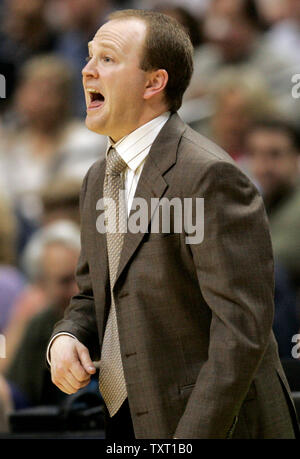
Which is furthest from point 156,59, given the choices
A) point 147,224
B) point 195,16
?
point 195,16

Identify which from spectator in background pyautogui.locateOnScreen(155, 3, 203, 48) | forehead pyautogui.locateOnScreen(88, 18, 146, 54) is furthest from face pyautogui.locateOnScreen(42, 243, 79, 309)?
forehead pyautogui.locateOnScreen(88, 18, 146, 54)

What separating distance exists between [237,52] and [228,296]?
182 cm

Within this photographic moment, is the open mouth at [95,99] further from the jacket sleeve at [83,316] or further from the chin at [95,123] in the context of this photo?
the jacket sleeve at [83,316]

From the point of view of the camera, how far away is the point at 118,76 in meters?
1.62

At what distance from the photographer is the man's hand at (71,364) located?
5.17 feet

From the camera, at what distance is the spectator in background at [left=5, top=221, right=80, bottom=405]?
119 inches

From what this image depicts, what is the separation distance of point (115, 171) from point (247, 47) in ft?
5.08

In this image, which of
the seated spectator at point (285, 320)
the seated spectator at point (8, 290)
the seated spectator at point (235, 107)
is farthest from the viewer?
the seated spectator at point (8, 290)

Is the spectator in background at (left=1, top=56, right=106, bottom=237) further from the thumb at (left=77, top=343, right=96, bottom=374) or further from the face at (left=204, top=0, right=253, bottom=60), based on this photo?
the thumb at (left=77, top=343, right=96, bottom=374)

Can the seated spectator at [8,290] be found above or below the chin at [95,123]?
below

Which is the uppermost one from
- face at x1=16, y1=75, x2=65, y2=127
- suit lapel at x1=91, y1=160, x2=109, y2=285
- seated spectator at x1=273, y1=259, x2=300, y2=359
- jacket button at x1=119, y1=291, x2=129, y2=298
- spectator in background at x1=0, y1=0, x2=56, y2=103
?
spectator in background at x1=0, y1=0, x2=56, y2=103

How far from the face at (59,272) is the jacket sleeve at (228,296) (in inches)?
63.7

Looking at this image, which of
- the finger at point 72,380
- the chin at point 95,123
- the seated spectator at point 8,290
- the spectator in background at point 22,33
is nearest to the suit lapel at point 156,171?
the chin at point 95,123

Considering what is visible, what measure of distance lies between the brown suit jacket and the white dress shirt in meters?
0.03
